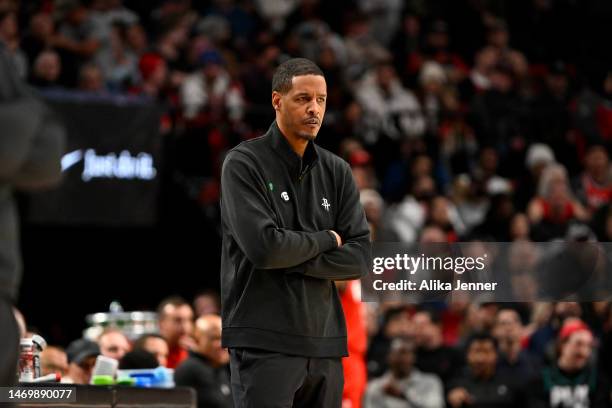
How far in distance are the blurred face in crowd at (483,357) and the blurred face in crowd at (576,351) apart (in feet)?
2.01

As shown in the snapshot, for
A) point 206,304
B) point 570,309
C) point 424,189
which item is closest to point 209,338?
point 206,304

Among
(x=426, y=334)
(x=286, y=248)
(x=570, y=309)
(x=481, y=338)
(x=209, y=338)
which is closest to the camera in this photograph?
(x=286, y=248)

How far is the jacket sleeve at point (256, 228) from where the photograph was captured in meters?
4.73

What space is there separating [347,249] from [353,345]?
328 centimetres

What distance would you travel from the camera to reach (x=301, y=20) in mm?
16547

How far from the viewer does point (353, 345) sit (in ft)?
27.0

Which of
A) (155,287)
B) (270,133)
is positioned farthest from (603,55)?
(270,133)

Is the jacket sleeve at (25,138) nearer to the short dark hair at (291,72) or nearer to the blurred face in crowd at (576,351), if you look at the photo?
the short dark hair at (291,72)

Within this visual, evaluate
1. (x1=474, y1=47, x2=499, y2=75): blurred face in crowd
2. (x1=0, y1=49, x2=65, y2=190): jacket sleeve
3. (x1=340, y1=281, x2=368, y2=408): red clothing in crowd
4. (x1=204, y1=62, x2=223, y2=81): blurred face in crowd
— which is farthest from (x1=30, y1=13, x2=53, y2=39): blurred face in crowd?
(x1=0, y1=49, x2=65, y2=190): jacket sleeve

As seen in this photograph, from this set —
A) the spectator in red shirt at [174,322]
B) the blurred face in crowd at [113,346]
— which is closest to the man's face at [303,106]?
the blurred face in crowd at [113,346]

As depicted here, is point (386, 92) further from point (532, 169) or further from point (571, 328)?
point (571, 328)

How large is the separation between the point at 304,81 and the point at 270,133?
0.28m

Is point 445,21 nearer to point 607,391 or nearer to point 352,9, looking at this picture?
point 352,9

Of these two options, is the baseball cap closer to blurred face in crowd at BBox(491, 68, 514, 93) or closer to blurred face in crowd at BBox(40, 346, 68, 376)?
blurred face in crowd at BBox(40, 346, 68, 376)
